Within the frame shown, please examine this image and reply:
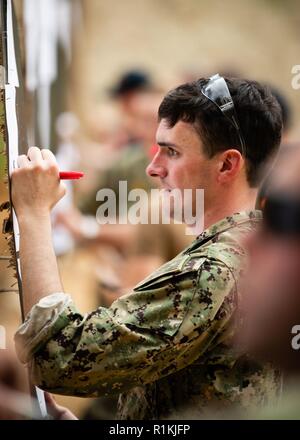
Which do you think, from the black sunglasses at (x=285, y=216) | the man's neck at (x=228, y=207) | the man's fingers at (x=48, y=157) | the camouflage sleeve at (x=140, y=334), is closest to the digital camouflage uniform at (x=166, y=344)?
the camouflage sleeve at (x=140, y=334)

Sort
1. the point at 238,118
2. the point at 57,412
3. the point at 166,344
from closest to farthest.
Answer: the point at 166,344
the point at 238,118
the point at 57,412

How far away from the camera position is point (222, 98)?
1560 millimetres

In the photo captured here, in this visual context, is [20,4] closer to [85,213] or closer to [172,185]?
[85,213]

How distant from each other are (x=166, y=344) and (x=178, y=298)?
0.08m

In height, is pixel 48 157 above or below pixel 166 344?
above

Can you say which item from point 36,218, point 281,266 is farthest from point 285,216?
point 36,218

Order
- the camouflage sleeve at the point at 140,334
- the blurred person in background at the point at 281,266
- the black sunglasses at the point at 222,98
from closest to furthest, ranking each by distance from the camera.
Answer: the blurred person in background at the point at 281,266 → the camouflage sleeve at the point at 140,334 → the black sunglasses at the point at 222,98

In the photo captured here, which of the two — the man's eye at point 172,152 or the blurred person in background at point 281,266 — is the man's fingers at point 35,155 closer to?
the man's eye at point 172,152

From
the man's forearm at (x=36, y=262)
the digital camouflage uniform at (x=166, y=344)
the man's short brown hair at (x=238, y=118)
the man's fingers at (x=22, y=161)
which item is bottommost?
the digital camouflage uniform at (x=166, y=344)

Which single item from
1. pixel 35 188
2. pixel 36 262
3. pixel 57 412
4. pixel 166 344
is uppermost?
A: pixel 35 188

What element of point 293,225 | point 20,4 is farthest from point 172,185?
point 20,4

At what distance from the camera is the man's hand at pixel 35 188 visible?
1.43m

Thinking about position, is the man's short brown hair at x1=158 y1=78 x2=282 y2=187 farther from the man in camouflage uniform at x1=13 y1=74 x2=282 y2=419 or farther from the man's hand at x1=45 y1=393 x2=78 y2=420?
the man's hand at x1=45 y1=393 x2=78 y2=420

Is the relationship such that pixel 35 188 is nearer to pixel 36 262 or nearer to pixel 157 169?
pixel 36 262
